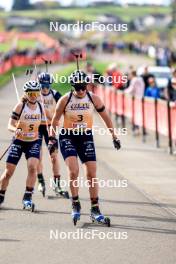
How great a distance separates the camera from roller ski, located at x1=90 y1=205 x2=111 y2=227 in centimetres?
1194

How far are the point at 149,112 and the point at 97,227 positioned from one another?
12435 millimetres

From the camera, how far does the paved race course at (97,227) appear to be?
9914 millimetres

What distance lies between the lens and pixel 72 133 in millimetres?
12461

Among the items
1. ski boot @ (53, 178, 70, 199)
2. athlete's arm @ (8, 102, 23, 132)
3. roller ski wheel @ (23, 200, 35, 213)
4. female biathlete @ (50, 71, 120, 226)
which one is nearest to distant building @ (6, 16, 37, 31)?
ski boot @ (53, 178, 70, 199)

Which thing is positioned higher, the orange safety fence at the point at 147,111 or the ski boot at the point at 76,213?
the orange safety fence at the point at 147,111

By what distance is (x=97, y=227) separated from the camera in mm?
11805

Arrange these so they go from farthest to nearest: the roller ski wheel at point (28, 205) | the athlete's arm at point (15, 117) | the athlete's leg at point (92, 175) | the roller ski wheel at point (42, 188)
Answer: the roller ski wheel at point (42, 188) < the athlete's arm at point (15, 117) < the roller ski wheel at point (28, 205) < the athlete's leg at point (92, 175)

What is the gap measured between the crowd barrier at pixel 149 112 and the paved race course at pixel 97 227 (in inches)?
143

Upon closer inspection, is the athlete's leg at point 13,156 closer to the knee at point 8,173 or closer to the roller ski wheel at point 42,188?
the knee at point 8,173

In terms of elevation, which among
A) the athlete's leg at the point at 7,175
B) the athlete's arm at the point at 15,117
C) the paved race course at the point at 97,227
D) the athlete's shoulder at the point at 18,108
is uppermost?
the athlete's shoulder at the point at 18,108

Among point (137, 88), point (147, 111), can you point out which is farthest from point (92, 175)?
point (137, 88)

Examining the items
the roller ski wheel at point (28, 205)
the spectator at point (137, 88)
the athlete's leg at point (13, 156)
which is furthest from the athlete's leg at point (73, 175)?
the spectator at point (137, 88)

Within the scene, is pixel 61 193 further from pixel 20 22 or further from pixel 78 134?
pixel 20 22

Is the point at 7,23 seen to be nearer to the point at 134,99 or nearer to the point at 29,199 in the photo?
the point at 134,99
